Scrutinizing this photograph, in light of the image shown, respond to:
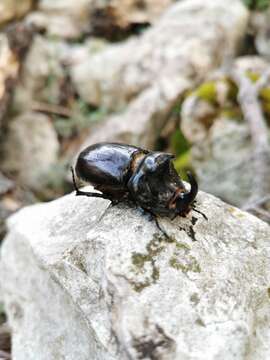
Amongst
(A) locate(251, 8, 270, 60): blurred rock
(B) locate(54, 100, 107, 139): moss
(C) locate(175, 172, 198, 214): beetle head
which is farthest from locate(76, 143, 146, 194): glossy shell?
(A) locate(251, 8, 270, 60): blurred rock

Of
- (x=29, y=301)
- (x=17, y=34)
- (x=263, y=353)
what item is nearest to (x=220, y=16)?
(x=17, y=34)

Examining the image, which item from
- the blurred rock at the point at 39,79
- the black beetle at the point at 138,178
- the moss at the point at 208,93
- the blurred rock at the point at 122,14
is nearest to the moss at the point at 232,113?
the moss at the point at 208,93

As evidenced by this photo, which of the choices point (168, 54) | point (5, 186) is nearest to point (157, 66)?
point (168, 54)

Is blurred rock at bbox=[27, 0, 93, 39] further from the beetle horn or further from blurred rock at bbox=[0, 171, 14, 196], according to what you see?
the beetle horn

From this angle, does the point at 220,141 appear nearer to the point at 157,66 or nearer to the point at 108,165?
the point at 108,165

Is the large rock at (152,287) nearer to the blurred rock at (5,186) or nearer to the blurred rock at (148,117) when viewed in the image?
the blurred rock at (5,186)
